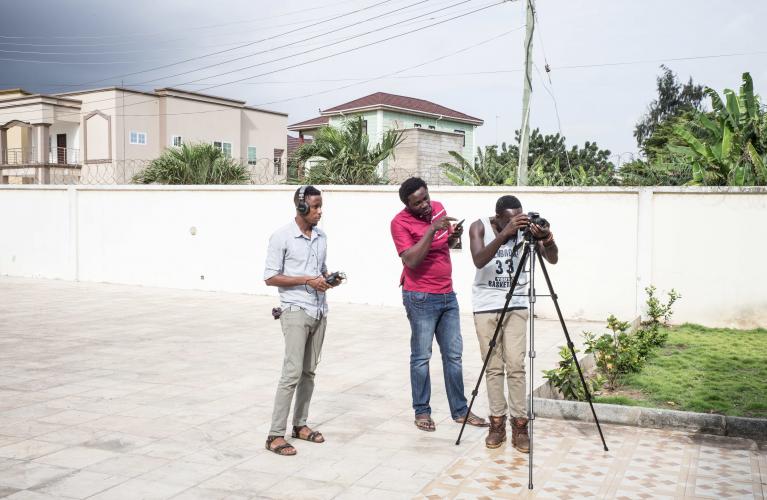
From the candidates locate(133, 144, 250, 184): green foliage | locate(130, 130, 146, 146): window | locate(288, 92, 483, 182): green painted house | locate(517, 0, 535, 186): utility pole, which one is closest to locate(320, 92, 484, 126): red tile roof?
locate(288, 92, 483, 182): green painted house

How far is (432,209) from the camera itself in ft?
19.7

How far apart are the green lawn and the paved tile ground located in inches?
28.5

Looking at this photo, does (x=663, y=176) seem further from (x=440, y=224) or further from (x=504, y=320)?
(x=440, y=224)

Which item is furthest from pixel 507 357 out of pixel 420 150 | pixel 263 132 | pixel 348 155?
pixel 263 132

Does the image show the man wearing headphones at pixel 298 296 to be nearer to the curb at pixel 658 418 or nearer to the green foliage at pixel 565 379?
the curb at pixel 658 418

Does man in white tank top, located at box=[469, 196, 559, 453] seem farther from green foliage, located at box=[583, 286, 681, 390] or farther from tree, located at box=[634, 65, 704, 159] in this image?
tree, located at box=[634, 65, 704, 159]

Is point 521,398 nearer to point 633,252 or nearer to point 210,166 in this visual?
point 633,252

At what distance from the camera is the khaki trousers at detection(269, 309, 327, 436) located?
17.5 ft

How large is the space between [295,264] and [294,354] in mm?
629

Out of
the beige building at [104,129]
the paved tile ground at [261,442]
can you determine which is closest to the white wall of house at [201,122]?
the beige building at [104,129]

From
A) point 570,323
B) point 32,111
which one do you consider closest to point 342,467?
point 570,323

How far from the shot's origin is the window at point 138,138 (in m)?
37.2

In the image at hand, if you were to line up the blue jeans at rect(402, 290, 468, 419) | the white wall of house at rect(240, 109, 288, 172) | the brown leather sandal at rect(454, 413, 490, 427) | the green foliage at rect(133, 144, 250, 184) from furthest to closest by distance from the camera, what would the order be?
the white wall of house at rect(240, 109, 288, 172) < the green foliage at rect(133, 144, 250, 184) < the brown leather sandal at rect(454, 413, 490, 427) < the blue jeans at rect(402, 290, 468, 419)

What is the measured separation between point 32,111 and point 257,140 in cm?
1156
